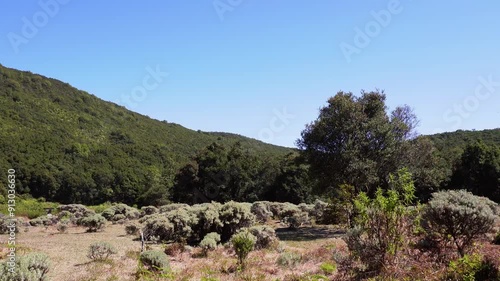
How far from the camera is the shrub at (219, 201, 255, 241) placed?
20.4m

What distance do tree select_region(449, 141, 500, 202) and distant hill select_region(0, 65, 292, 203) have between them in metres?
34.0

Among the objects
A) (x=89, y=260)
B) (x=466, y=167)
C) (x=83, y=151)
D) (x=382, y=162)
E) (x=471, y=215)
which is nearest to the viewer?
(x=471, y=215)

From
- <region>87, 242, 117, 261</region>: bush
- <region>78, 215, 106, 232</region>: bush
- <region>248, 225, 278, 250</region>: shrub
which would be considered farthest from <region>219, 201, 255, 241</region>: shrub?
<region>78, 215, 106, 232</region>: bush

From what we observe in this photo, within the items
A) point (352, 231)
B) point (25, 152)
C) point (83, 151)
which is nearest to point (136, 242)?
point (352, 231)

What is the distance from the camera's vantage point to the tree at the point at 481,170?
50156mm

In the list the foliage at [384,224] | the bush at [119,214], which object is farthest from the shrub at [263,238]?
the bush at [119,214]

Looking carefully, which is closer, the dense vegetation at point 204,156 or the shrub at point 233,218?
the shrub at point 233,218

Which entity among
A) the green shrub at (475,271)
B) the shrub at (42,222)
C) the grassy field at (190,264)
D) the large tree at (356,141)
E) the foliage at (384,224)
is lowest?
the shrub at (42,222)

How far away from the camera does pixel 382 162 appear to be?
25.1m

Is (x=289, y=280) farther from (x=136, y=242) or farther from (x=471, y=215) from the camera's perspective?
(x=136, y=242)

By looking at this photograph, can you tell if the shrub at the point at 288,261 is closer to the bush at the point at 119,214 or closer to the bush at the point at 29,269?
the bush at the point at 29,269

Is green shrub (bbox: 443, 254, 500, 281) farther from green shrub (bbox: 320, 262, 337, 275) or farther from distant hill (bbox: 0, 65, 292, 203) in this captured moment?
distant hill (bbox: 0, 65, 292, 203)

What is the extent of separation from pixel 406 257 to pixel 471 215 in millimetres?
2664

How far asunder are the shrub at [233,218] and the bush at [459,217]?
11021mm
